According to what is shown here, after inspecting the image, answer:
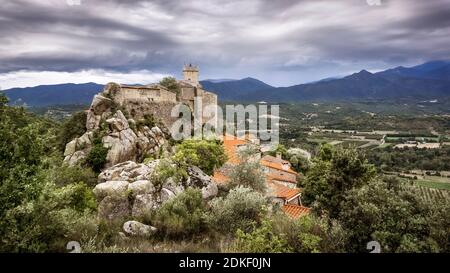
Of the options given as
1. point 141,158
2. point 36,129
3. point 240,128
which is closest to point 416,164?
point 240,128

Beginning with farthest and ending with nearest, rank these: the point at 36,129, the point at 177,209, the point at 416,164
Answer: the point at 416,164
the point at 177,209
the point at 36,129

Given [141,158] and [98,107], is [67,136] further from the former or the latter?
[141,158]

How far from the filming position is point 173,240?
1169cm

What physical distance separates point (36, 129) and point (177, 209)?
5766 mm

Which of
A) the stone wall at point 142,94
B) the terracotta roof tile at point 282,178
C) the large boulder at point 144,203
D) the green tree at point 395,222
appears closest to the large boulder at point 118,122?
the stone wall at point 142,94

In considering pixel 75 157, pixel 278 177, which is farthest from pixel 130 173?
pixel 278 177

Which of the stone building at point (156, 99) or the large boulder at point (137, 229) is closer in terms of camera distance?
the large boulder at point (137, 229)

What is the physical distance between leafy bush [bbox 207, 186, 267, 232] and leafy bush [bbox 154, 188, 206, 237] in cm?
50

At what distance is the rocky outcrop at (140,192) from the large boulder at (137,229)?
120 cm

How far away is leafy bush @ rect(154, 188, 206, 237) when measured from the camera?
39.8ft

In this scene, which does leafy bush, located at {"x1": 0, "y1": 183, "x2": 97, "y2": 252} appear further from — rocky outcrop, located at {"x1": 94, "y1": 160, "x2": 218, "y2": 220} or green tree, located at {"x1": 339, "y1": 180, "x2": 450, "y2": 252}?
green tree, located at {"x1": 339, "y1": 180, "x2": 450, "y2": 252}

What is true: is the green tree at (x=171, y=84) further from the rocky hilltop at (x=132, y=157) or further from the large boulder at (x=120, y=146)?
the large boulder at (x=120, y=146)

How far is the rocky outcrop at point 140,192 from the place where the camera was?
606 inches

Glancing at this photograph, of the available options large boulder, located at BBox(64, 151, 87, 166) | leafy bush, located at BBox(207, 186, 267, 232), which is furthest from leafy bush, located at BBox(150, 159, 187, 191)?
large boulder, located at BBox(64, 151, 87, 166)
